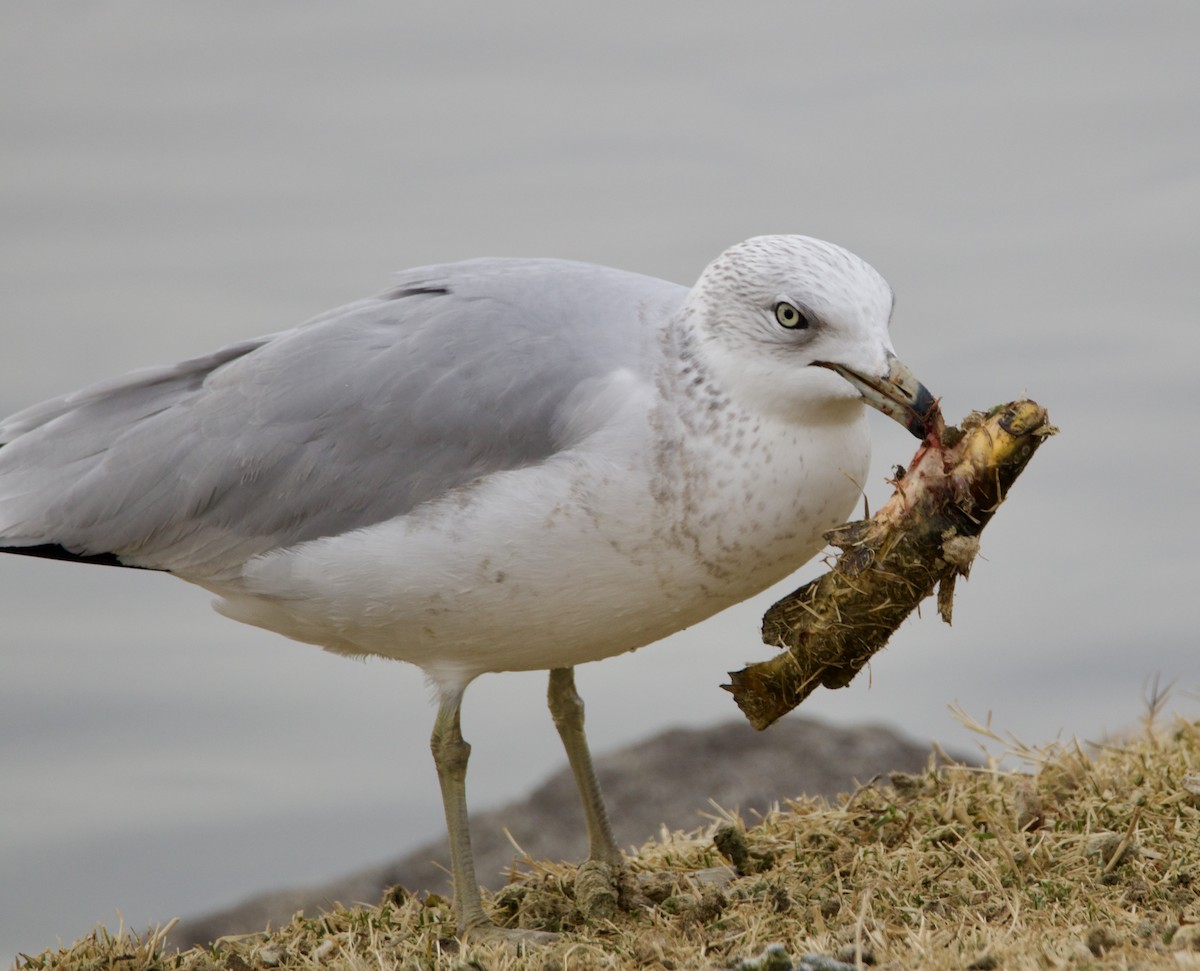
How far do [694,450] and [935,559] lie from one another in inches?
35.3

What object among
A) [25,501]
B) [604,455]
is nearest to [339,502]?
[604,455]

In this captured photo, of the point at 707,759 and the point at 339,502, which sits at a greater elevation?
the point at 339,502

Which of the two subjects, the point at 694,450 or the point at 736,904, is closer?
the point at 694,450

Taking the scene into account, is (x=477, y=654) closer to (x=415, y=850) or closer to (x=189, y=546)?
(x=189, y=546)

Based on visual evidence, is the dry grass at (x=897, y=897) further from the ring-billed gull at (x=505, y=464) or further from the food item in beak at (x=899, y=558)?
the food item in beak at (x=899, y=558)

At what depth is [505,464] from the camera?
5773 mm

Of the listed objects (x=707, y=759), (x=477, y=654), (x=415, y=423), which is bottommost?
(x=707, y=759)

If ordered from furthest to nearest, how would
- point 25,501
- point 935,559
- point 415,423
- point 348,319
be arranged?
point 25,501 → point 348,319 → point 415,423 → point 935,559

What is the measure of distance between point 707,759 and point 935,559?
587 cm

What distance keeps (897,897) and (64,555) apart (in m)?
3.58

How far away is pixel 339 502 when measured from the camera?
19.9 feet

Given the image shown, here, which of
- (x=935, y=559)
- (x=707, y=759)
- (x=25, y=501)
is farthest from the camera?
(x=707, y=759)

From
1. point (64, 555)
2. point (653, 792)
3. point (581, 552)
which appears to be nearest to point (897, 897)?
point (581, 552)

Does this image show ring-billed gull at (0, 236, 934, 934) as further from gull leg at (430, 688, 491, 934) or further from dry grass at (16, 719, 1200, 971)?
dry grass at (16, 719, 1200, 971)
